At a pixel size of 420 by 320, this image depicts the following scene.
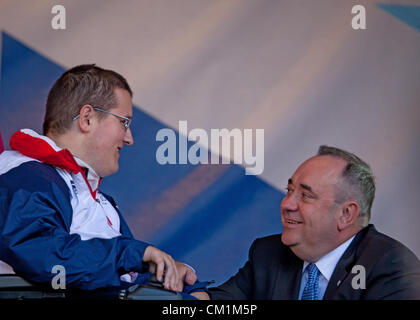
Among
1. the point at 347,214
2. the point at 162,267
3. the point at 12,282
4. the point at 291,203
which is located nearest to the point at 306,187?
the point at 291,203

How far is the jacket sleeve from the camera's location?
1.66m

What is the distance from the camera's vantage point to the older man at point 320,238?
2.20 m

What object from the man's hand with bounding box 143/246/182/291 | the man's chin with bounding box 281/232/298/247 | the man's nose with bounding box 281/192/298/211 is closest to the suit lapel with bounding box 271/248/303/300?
the man's chin with bounding box 281/232/298/247

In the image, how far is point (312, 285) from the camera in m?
2.22

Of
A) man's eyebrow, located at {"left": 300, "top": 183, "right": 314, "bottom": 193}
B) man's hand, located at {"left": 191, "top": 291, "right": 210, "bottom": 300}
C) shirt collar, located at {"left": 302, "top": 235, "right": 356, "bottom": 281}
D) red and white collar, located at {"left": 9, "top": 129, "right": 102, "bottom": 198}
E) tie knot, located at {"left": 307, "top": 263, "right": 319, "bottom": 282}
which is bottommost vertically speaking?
man's hand, located at {"left": 191, "top": 291, "right": 210, "bottom": 300}

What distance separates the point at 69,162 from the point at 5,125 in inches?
47.5

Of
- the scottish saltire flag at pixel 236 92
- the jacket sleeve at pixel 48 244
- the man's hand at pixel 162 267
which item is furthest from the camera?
the scottish saltire flag at pixel 236 92

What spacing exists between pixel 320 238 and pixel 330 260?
94 mm

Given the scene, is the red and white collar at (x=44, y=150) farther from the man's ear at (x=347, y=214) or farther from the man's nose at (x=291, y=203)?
the man's ear at (x=347, y=214)

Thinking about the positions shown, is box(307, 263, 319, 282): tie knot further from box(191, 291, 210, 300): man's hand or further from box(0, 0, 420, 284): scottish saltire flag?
box(0, 0, 420, 284): scottish saltire flag

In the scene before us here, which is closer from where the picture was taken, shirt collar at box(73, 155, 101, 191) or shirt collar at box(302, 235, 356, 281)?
shirt collar at box(73, 155, 101, 191)

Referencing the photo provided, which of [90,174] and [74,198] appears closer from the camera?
[74,198]

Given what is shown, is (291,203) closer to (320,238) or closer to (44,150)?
(320,238)

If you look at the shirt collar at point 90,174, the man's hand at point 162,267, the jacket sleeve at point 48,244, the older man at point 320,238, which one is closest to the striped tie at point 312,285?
the older man at point 320,238
